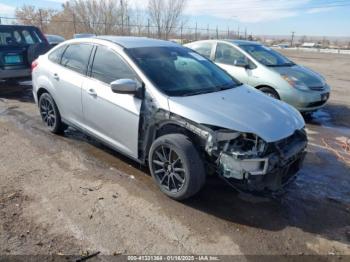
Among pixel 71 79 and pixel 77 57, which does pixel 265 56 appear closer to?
pixel 77 57

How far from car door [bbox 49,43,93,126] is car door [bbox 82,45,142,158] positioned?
188 mm

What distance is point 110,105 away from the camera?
14.0ft

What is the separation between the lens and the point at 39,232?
3.17 metres

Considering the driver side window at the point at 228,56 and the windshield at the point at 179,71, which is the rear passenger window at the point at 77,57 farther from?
the driver side window at the point at 228,56

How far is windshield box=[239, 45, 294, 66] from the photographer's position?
25.1 ft

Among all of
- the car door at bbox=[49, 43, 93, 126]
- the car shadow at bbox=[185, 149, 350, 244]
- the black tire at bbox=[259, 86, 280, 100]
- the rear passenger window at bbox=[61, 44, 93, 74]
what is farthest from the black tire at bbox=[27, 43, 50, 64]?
the car shadow at bbox=[185, 149, 350, 244]

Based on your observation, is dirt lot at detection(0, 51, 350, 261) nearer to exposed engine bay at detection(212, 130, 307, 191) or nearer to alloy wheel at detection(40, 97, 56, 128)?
exposed engine bay at detection(212, 130, 307, 191)

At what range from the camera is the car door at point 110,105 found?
405 centimetres

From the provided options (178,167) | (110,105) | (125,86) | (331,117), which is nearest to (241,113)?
(178,167)

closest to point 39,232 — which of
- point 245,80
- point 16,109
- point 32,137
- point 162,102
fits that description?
point 162,102

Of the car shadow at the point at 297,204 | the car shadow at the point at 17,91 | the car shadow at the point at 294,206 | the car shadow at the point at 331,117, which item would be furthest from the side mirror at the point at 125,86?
the car shadow at the point at 17,91

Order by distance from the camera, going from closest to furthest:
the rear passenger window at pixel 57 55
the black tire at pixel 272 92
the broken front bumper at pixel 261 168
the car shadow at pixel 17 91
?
the broken front bumper at pixel 261 168
the rear passenger window at pixel 57 55
the black tire at pixel 272 92
the car shadow at pixel 17 91

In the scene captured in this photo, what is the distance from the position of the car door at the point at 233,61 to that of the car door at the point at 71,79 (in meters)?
3.80

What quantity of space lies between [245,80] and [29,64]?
18.4 feet
